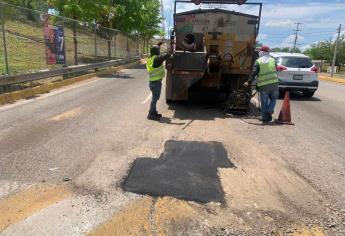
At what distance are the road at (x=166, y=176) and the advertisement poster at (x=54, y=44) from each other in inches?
255

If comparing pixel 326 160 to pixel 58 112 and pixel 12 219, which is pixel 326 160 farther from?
pixel 58 112

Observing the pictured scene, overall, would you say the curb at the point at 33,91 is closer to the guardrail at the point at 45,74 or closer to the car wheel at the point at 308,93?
the guardrail at the point at 45,74

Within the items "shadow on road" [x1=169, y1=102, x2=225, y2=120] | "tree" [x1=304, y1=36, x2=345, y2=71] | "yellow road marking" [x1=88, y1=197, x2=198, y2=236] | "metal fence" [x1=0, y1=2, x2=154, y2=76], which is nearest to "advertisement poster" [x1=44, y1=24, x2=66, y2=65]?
"metal fence" [x1=0, y1=2, x2=154, y2=76]

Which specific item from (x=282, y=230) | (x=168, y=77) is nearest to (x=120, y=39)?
(x=168, y=77)

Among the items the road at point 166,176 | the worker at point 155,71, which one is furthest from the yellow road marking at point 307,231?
the worker at point 155,71

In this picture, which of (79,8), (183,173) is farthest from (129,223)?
(79,8)

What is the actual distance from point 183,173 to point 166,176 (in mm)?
280

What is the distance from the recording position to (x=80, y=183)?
17.0 ft

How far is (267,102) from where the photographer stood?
981 cm

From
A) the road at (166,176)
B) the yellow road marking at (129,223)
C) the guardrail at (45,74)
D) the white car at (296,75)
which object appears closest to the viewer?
the yellow road marking at (129,223)

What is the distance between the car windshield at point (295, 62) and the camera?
1509 centimetres

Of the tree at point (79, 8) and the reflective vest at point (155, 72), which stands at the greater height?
the tree at point (79, 8)

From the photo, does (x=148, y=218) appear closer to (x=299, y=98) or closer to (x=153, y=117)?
(x=153, y=117)

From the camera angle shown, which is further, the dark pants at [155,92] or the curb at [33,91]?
the curb at [33,91]
